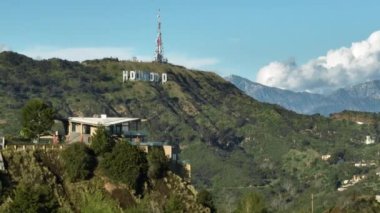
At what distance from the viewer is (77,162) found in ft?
287

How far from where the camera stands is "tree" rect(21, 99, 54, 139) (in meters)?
98.1

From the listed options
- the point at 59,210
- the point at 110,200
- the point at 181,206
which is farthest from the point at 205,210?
the point at 59,210

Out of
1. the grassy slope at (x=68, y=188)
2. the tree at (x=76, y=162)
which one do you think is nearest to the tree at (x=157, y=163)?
the grassy slope at (x=68, y=188)

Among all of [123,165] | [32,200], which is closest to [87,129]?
[123,165]

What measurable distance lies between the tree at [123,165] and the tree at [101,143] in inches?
34.2

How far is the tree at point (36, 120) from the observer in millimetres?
98125

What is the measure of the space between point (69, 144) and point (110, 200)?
910cm

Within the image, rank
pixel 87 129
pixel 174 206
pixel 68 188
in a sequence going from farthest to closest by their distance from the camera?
1. pixel 87 129
2. pixel 68 188
3. pixel 174 206

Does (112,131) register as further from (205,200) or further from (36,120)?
(205,200)

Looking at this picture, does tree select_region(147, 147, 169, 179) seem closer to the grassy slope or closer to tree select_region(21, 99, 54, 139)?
the grassy slope

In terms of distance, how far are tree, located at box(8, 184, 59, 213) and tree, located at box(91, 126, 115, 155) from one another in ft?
Answer: 34.4

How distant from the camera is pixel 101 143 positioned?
9056cm

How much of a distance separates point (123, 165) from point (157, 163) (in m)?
4.60

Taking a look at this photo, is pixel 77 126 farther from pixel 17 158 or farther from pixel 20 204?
pixel 20 204
